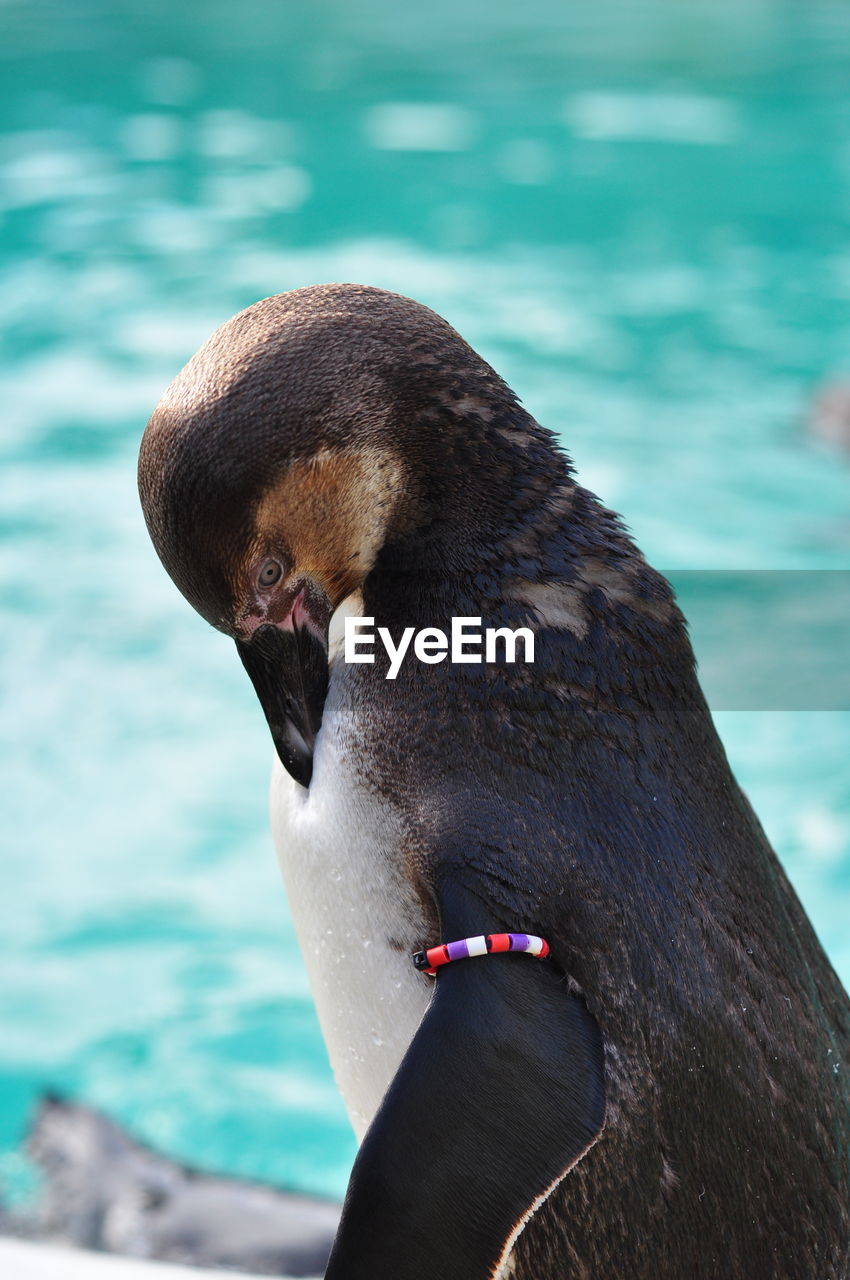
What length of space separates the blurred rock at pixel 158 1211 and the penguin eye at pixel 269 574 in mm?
1826

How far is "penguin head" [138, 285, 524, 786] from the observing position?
1.50 metres

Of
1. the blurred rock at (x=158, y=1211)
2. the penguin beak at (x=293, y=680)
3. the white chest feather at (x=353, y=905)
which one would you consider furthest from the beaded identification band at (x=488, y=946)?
the blurred rock at (x=158, y=1211)

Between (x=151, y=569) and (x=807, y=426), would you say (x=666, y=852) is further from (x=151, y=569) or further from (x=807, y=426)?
(x=807, y=426)

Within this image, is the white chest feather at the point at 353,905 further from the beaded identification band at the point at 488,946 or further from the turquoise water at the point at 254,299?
the turquoise water at the point at 254,299

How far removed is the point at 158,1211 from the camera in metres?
3.26

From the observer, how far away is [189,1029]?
489 cm

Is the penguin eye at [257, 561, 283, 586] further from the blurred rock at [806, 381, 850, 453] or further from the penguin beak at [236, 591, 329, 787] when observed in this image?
the blurred rock at [806, 381, 850, 453]

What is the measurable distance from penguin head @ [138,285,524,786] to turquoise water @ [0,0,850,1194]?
8.29 feet

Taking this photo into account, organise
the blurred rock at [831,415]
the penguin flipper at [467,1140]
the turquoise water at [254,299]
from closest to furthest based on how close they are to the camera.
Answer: the penguin flipper at [467,1140] < the turquoise water at [254,299] < the blurred rock at [831,415]

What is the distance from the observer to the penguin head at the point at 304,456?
4.91ft

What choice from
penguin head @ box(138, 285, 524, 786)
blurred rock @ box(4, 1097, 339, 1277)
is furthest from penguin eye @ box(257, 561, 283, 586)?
blurred rock @ box(4, 1097, 339, 1277)

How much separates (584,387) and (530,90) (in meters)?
4.15

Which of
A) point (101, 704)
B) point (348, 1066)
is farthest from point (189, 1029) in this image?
point (348, 1066)

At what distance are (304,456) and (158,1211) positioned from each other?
2.26 m
